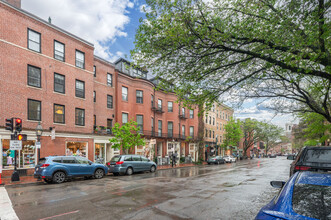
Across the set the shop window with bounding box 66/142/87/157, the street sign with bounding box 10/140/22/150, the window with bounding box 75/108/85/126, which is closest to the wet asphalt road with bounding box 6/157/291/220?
the street sign with bounding box 10/140/22/150

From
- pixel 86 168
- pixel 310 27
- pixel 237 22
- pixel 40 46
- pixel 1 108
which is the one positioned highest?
pixel 40 46

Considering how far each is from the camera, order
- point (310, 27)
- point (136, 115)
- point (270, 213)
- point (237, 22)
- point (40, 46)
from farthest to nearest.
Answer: point (136, 115), point (40, 46), point (237, 22), point (310, 27), point (270, 213)

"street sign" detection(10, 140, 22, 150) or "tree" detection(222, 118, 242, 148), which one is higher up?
"street sign" detection(10, 140, 22, 150)

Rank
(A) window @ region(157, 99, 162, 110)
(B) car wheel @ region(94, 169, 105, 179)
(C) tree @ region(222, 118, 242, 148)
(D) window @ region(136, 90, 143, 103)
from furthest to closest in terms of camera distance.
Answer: (C) tree @ region(222, 118, 242, 148) < (A) window @ region(157, 99, 162, 110) < (D) window @ region(136, 90, 143, 103) < (B) car wheel @ region(94, 169, 105, 179)

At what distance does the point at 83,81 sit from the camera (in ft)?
68.3

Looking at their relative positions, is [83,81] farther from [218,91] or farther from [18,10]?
[218,91]

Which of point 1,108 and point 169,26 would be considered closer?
point 169,26

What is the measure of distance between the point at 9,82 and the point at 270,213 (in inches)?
733

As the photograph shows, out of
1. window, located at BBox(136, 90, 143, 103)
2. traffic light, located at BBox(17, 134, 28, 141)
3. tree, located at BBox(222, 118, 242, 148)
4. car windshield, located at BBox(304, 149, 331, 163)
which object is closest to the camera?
car windshield, located at BBox(304, 149, 331, 163)

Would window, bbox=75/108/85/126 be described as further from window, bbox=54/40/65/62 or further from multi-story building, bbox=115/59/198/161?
window, bbox=54/40/65/62

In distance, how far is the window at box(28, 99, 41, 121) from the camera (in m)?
16.6


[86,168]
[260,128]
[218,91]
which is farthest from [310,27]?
[260,128]

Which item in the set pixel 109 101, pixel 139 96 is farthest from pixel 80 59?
pixel 139 96

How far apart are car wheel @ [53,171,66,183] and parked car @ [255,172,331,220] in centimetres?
1236
